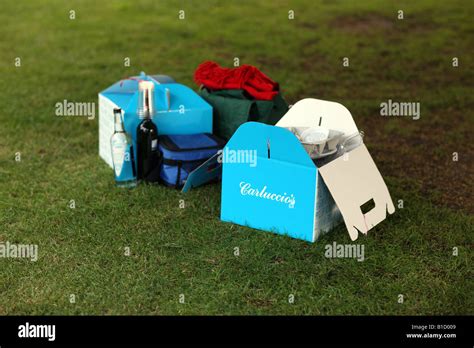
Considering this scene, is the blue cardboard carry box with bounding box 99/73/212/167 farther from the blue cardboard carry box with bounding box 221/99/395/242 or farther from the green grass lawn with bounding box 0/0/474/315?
the blue cardboard carry box with bounding box 221/99/395/242

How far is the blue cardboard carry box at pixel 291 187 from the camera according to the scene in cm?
359

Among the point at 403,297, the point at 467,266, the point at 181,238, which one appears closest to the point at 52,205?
the point at 181,238

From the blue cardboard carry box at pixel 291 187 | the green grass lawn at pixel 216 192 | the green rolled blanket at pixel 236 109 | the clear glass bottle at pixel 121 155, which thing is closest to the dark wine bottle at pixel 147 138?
the clear glass bottle at pixel 121 155

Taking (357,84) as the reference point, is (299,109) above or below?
above

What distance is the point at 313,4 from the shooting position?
10.1m

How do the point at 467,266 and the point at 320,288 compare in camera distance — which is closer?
the point at 320,288

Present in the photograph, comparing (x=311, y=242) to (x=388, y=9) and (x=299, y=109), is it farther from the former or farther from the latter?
(x=388, y=9)

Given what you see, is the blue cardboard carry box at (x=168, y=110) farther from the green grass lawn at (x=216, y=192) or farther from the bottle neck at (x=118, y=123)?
the green grass lawn at (x=216, y=192)

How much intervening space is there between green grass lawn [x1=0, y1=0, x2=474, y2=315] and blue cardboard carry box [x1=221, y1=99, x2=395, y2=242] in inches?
3.8

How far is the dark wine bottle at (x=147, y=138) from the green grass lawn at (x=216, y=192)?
159 mm

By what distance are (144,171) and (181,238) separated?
76 cm

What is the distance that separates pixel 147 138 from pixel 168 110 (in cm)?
25
